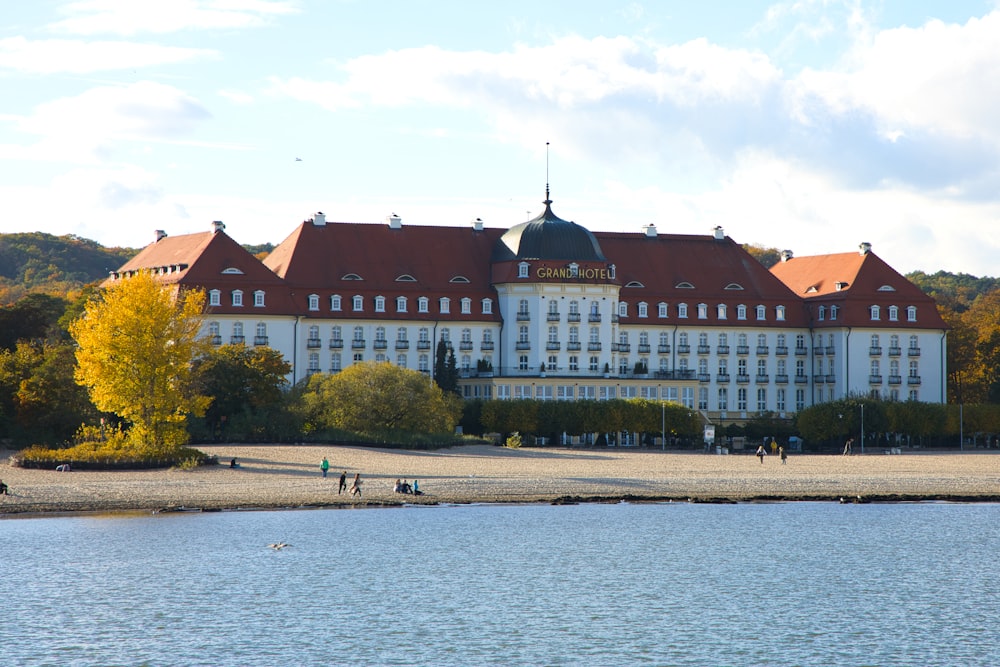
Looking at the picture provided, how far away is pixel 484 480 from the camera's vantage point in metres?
72.6

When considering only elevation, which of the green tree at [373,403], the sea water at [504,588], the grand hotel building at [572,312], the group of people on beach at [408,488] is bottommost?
the sea water at [504,588]

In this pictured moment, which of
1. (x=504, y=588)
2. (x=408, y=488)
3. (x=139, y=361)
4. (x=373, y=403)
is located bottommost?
(x=504, y=588)

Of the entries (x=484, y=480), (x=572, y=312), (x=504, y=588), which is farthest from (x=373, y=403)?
(x=504, y=588)

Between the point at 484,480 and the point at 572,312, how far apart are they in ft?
142

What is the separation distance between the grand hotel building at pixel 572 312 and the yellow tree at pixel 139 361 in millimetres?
34010

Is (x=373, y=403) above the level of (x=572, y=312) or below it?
below

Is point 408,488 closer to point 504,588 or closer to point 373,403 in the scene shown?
point 504,588

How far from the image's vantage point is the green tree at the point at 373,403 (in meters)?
90.2

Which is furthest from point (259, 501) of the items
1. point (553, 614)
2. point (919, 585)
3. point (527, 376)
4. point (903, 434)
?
point (903, 434)

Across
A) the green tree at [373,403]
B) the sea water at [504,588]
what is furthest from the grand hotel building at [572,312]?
the sea water at [504,588]

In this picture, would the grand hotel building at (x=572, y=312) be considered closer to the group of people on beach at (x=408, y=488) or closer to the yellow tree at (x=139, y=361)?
the yellow tree at (x=139, y=361)

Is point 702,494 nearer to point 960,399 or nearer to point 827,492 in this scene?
point 827,492

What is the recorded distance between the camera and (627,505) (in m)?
67.8

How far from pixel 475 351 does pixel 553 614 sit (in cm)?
7141
